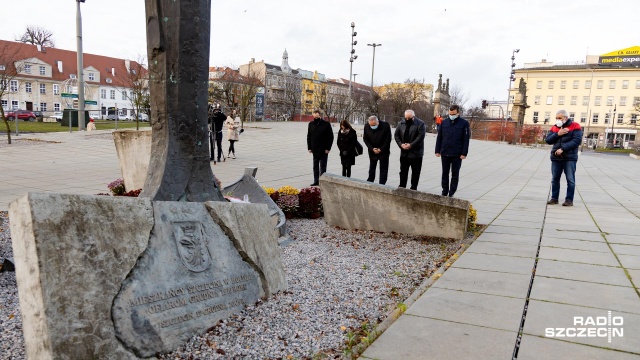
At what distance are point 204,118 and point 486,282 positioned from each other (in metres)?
3.15

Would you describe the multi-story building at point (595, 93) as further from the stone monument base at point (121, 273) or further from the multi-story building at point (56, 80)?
the stone monument base at point (121, 273)

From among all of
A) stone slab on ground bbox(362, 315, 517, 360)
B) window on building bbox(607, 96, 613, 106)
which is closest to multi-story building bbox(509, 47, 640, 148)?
window on building bbox(607, 96, 613, 106)

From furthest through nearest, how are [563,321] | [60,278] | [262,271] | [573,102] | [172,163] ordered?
[573,102] → [172,163] → [262,271] → [563,321] → [60,278]

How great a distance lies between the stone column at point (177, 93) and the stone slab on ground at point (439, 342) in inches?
85.5

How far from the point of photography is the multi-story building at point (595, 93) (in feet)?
253

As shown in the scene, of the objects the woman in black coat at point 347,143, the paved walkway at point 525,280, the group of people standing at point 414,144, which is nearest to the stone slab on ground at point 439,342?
the paved walkway at point 525,280

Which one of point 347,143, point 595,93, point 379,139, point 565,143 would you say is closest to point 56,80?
point 347,143

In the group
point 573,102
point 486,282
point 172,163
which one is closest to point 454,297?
point 486,282

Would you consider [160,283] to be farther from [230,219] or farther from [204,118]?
[204,118]

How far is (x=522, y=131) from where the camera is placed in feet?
145

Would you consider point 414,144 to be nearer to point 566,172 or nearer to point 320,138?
A: point 320,138

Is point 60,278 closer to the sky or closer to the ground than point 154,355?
closer to the sky

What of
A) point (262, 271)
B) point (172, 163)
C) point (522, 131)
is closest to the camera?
Result: point (262, 271)

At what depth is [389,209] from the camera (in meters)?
6.39
